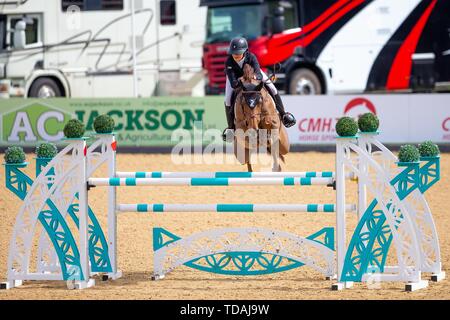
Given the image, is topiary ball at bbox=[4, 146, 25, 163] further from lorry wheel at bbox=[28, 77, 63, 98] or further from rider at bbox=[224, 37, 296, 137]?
lorry wheel at bbox=[28, 77, 63, 98]

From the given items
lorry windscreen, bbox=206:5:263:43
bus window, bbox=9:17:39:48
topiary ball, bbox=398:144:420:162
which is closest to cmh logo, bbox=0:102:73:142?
bus window, bbox=9:17:39:48

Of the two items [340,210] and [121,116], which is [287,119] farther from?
[121,116]

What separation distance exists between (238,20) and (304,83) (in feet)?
7.20

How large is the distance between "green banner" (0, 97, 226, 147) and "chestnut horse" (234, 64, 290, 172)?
8.88 meters

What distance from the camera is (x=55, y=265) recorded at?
879cm

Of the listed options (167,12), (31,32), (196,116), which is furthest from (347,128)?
(31,32)

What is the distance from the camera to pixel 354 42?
22781mm

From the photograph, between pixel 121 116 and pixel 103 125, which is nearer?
pixel 103 125

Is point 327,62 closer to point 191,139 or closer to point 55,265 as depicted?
point 191,139

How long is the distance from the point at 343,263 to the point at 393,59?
15.2 metres

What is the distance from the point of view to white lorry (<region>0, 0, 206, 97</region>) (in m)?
23.1

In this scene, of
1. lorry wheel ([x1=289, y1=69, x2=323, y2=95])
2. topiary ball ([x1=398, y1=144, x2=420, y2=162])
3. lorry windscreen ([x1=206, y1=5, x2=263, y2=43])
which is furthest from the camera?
lorry wheel ([x1=289, y1=69, x2=323, y2=95])

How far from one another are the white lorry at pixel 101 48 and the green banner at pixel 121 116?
13.1 ft
